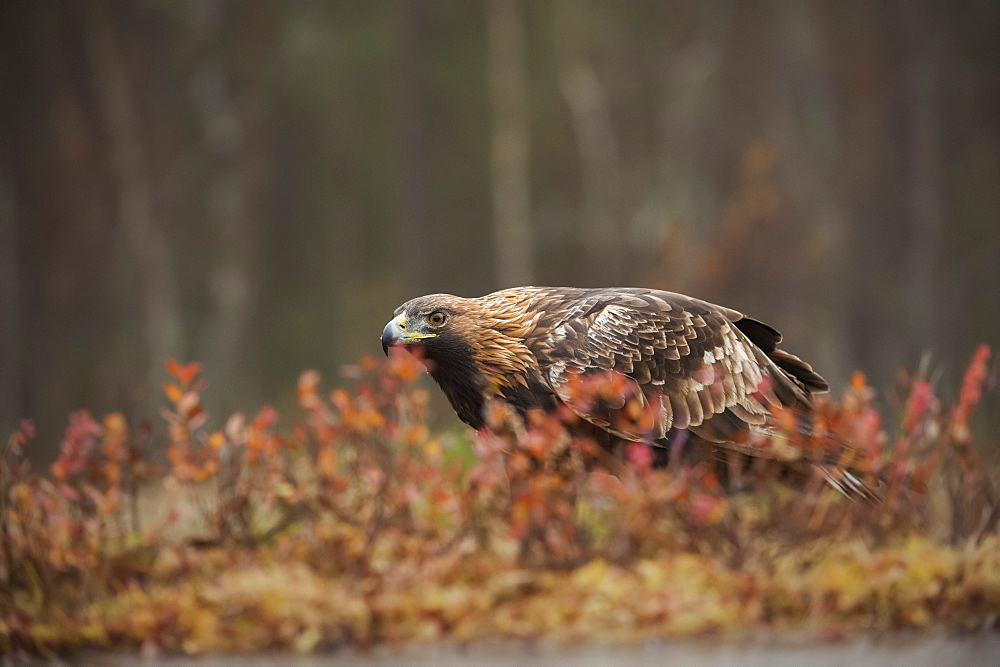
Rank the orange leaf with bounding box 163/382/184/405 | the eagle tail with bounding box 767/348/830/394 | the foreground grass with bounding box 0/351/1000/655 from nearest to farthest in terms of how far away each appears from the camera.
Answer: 1. the foreground grass with bounding box 0/351/1000/655
2. the orange leaf with bounding box 163/382/184/405
3. the eagle tail with bounding box 767/348/830/394

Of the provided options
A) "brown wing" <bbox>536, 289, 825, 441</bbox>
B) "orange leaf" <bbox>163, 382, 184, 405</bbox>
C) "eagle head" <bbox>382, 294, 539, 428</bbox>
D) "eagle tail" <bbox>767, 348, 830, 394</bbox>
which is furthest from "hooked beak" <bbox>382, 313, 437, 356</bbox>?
"eagle tail" <bbox>767, 348, 830, 394</bbox>

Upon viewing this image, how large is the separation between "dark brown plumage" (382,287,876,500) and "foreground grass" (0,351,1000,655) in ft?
0.59

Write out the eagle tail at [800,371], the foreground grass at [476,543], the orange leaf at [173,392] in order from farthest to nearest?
the eagle tail at [800,371]
the orange leaf at [173,392]
the foreground grass at [476,543]

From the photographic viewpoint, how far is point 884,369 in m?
8.74

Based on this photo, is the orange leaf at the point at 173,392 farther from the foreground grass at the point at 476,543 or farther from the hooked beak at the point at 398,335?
the hooked beak at the point at 398,335

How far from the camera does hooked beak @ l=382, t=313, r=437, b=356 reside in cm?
374

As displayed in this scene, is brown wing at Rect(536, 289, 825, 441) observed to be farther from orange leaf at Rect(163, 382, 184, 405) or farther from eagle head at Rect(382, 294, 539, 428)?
orange leaf at Rect(163, 382, 184, 405)

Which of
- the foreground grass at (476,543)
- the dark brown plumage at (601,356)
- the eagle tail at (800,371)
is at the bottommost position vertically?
the foreground grass at (476,543)

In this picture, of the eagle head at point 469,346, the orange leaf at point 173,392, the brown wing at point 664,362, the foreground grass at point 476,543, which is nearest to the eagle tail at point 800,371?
the brown wing at point 664,362

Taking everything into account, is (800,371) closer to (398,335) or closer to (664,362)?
(664,362)

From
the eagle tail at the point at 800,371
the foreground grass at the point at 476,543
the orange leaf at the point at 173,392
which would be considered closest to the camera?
the foreground grass at the point at 476,543

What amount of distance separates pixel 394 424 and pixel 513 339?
621 millimetres

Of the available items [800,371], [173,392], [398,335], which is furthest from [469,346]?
[800,371]

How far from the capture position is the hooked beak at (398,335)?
3.74 m
